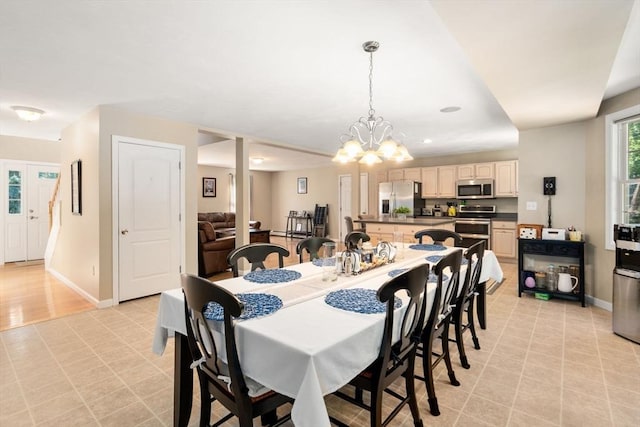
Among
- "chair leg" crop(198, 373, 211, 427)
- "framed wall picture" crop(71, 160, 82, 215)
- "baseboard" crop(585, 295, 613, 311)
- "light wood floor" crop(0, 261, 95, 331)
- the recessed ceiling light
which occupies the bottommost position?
"light wood floor" crop(0, 261, 95, 331)

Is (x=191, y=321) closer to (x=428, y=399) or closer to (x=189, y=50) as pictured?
(x=428, y=399)

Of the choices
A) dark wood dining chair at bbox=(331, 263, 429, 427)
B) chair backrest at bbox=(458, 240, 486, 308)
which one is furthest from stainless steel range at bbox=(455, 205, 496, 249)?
dark wood dining chair at bbox=(331, 263, 429, 427)

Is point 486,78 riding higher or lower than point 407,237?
higher

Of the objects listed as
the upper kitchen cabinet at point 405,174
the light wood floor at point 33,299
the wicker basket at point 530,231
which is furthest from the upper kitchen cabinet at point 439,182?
the light wood floor at point 33,299

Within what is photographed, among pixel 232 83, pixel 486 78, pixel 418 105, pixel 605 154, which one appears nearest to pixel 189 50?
pixel 232 83

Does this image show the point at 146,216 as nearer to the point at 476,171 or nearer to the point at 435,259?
the point at 435,259

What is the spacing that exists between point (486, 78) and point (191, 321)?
272cm

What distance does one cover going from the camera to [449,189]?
736 centimetres

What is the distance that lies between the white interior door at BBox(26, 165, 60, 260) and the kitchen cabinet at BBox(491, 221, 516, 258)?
30.3ft

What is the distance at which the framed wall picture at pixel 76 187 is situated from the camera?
4285mm

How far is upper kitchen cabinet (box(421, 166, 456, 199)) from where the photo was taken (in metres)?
7.33

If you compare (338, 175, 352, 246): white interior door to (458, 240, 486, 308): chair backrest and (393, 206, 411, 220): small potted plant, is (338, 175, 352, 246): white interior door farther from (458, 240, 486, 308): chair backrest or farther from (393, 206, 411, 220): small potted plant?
(458, 240, 486, 308): chair backrest

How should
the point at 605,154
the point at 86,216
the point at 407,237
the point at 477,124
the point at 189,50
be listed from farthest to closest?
1. the point at 407,237
2. the point at 477,124
3. the point at 86,216
4. the point at 605,154
5. the point at 189,50

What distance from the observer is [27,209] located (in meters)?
6.39
